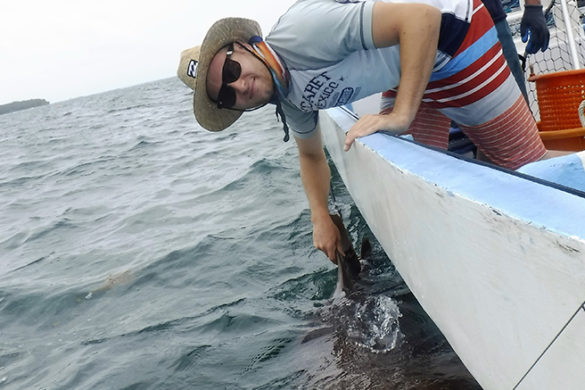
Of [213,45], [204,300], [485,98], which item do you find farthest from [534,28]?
[204,300]

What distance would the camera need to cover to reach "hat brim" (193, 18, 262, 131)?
2242mm

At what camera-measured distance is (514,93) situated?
8.23 feet

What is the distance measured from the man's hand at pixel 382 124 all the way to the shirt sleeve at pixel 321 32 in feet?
0.94

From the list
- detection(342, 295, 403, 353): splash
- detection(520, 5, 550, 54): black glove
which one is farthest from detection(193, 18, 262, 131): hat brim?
detection(520, 5, 550, 54): black glove

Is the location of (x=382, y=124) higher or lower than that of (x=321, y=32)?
lower

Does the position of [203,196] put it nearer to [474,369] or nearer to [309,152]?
[309,152]

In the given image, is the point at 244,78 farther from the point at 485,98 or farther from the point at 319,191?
the point at 485,98

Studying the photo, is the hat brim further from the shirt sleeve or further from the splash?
the splash

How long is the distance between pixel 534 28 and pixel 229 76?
2227 mm

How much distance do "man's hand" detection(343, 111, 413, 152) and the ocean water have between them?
1.09 metres

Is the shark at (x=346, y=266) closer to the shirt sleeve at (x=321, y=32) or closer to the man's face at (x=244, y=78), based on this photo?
the man's face at (x=244, y=78)

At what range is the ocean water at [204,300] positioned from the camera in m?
2.73

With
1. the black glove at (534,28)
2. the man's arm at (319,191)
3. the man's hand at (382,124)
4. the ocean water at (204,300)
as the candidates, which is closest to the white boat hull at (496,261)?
the man's hand at (382,124)

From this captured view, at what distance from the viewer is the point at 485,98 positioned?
2436 millimetres
